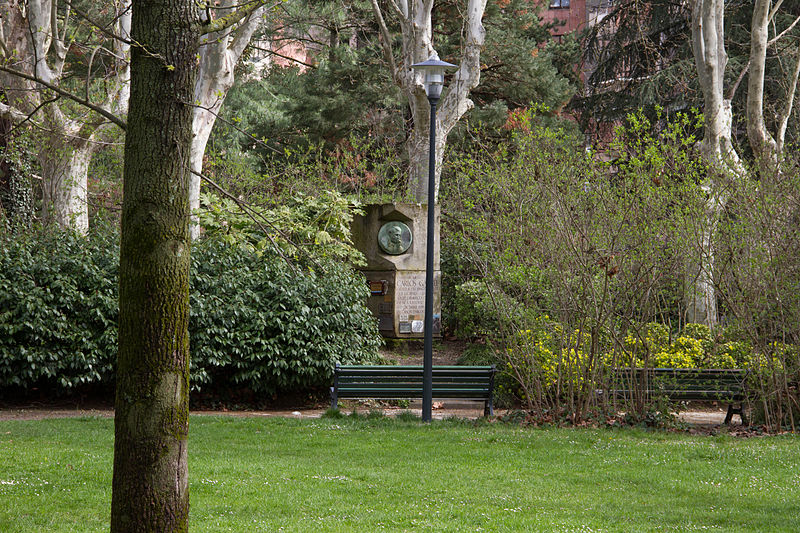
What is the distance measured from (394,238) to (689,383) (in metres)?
6.88

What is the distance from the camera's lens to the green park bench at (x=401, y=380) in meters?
10.9

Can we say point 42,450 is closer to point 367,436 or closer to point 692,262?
point 367,436

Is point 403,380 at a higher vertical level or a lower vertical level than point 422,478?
higher

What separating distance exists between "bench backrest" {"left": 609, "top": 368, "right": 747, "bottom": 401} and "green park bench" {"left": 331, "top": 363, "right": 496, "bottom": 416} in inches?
65.5

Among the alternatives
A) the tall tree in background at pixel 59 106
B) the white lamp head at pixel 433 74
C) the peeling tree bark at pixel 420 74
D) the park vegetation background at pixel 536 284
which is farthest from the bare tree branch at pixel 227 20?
the peeling tree bark at pixel 420 74

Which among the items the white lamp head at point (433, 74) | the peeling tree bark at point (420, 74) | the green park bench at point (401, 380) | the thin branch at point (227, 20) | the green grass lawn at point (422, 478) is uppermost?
the peeling tree bark at point (420, 74)

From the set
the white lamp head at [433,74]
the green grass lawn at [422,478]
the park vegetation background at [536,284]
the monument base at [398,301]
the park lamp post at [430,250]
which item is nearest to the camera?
the green grass lawn at [422,478]

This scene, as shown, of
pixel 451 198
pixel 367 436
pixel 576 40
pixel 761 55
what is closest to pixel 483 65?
pixel 576 40

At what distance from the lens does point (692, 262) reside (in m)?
10.6

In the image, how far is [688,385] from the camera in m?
10.9

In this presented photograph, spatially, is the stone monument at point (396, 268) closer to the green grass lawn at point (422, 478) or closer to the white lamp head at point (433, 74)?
the white lamp head at point (433, 74)

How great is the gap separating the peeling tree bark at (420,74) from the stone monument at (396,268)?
181cm

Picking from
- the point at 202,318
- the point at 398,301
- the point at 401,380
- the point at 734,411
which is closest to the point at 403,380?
the point at 401,380

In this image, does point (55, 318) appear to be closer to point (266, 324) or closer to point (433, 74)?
point (266, 324)
